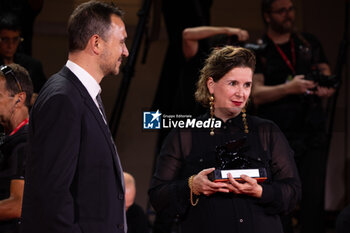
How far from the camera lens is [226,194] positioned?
82.3 inches

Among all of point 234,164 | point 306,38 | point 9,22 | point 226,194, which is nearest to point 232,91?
point 234,164

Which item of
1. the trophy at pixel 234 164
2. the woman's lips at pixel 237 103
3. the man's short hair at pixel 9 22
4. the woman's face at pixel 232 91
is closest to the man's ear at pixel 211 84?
the woman's face at pixel 232 91

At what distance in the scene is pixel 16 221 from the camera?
2.25m

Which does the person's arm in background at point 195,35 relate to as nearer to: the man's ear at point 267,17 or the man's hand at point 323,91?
the man's ear at point 267,17

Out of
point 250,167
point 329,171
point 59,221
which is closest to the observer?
point 59,221

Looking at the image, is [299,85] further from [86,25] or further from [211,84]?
[86,25]

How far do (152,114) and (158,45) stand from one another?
161cm

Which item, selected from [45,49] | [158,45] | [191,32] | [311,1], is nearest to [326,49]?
[311,1]

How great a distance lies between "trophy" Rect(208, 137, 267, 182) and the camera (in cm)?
198

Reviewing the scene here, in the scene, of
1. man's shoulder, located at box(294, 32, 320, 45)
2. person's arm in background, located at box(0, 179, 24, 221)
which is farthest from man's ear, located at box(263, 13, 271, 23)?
person's arm in background, located at box(0, 179, 24, 221)

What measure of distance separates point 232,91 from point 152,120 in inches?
20.3

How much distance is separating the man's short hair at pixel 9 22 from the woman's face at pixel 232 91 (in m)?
1.74

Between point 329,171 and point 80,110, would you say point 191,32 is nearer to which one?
point 80,110

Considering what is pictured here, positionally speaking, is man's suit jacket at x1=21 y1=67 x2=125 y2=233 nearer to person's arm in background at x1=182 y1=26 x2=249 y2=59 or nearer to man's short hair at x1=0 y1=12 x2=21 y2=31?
person's arm in background at x1=182 y1=26 x2=249 y2=59
